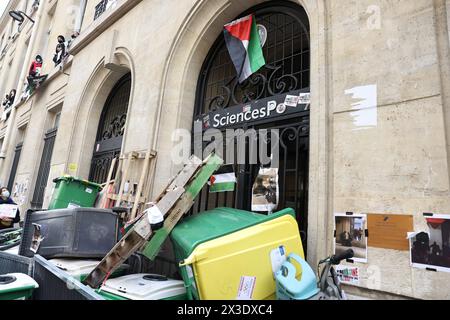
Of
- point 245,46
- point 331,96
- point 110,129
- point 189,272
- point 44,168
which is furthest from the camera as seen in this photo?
point 44,168

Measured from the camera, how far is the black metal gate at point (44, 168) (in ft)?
32.2

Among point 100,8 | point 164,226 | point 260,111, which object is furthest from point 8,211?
point 100,8

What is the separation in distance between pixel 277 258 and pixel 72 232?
2254mm

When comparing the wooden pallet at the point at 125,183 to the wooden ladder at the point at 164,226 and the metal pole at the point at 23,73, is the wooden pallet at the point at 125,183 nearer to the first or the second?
the wooden ladder at the point at 164,226

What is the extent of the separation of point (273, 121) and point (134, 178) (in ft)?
9.41

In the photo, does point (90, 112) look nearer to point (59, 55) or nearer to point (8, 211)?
point (8, 211)

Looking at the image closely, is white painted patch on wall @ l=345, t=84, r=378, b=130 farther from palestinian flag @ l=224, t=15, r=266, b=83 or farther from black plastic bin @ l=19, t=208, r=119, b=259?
black plastic bin @ l=19, t=208, r=119, b=259

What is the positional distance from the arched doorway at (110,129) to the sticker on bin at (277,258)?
5.44 metres

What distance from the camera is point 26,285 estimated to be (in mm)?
1941

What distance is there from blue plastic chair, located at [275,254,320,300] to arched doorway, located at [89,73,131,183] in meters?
5.66

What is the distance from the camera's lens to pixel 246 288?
2.01 meters

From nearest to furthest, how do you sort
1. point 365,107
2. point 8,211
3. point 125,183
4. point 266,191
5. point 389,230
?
point 389,230
point 365,107
point 266,191
point 125,183
point 8,211

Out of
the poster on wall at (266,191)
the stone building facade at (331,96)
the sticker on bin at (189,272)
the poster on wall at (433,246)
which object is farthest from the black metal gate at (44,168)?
the poster on wall at (433,246)

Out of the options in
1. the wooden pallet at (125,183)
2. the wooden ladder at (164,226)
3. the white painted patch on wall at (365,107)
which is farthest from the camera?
the wooden pallet at (125,183)
